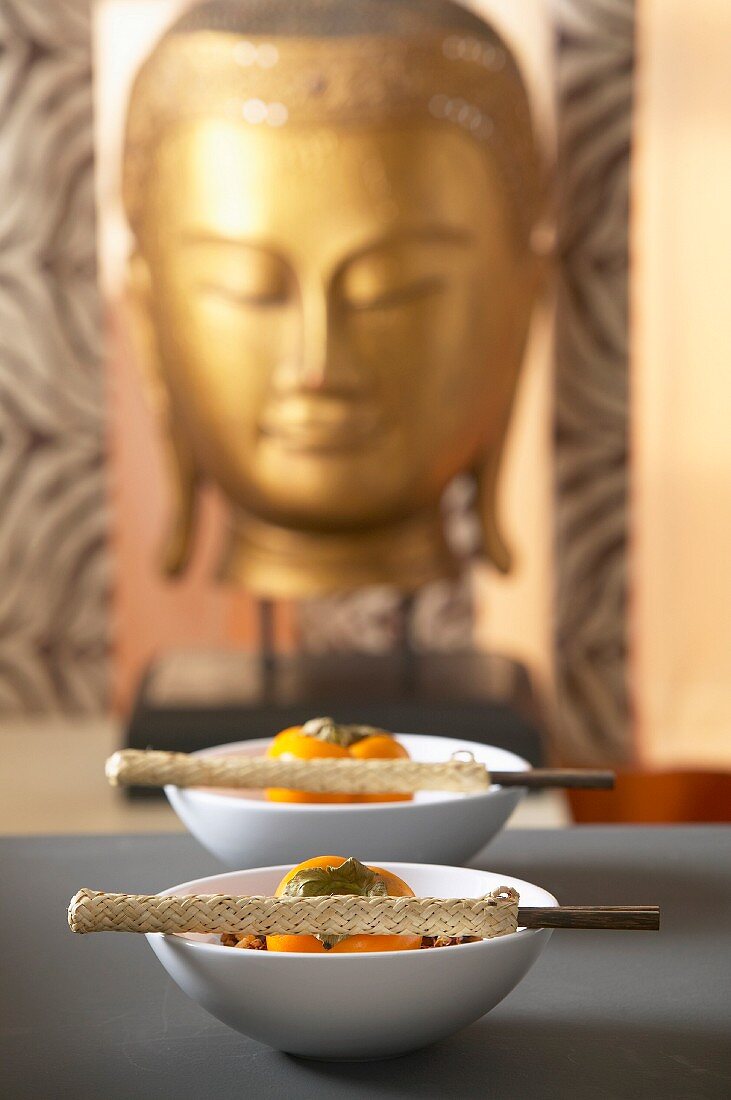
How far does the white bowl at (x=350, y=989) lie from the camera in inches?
23.6

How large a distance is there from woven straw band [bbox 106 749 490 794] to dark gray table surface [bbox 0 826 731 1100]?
0.09 meters

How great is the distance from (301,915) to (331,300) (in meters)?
1.46

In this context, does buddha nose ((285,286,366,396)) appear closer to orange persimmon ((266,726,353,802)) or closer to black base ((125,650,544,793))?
black base ((125,650,544,793))

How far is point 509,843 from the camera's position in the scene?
1.08 m

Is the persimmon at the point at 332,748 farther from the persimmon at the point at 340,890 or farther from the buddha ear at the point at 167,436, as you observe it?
the buddha ear at the point at 167,436

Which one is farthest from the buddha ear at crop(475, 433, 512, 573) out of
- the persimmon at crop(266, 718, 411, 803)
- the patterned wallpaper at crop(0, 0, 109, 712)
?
the persimmon at crop(266, 718, 411, 803)

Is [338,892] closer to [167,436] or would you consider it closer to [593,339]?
[167,436]

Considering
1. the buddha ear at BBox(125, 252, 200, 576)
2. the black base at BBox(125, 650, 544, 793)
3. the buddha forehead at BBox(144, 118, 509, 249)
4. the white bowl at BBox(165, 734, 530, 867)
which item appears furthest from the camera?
the buddha ear at BBox(125, 252, 200, 576)

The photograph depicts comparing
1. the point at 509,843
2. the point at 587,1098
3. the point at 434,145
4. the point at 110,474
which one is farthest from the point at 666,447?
the point at 587,1098

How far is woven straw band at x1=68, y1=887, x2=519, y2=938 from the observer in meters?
0.62

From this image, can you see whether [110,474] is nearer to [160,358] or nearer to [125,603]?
[125,603]

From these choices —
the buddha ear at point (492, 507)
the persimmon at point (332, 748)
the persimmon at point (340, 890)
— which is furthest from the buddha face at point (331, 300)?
the persimmon at point (340, 890)

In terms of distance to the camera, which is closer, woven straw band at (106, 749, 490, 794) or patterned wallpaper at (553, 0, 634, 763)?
woven straw band at (106, 749, 490, 794)

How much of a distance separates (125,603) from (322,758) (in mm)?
1713
